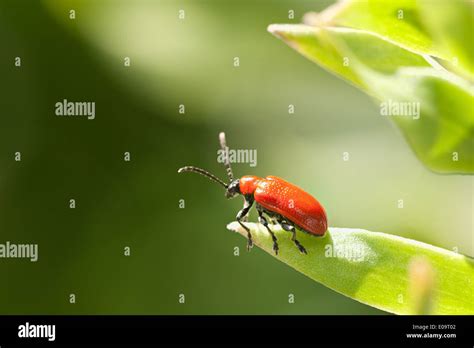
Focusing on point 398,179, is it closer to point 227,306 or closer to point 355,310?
point 355,310

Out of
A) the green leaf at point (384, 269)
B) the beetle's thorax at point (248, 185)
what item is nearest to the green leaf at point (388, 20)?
the green leaf at point (384, 269)

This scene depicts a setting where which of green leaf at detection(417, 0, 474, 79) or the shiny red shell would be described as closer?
green leaf at detection(417, 0, 474, 79)

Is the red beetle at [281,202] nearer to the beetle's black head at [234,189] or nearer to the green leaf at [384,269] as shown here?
the beetle's black head at [234,189]

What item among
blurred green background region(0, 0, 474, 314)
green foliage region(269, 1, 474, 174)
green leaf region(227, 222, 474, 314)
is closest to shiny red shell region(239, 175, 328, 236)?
green leaf region(227, 222, 474, 314)

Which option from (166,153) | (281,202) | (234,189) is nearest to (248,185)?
(234,189)

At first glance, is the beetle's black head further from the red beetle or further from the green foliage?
the green foliage
